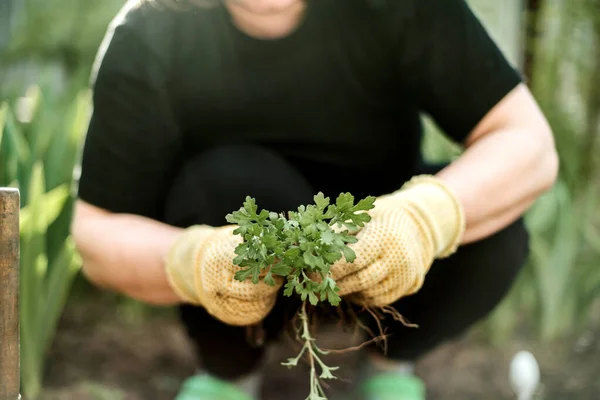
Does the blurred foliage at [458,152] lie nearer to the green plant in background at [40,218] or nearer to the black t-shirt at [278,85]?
the green plant in background at [40,218]

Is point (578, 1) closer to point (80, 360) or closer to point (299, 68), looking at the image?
point (299, 68)

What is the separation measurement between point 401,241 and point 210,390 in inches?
16.7

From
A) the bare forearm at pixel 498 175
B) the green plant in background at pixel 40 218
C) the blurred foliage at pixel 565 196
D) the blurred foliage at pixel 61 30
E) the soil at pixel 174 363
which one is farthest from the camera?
the blurred foliage at pixel 61 30

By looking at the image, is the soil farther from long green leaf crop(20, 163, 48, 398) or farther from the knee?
the knee

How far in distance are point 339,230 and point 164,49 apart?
37 cm

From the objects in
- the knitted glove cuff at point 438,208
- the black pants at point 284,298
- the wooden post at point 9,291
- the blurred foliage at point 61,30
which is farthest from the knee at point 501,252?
the blurred foliage at point 61,30

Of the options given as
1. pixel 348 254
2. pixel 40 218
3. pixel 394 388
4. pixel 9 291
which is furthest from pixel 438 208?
pixel 40 218

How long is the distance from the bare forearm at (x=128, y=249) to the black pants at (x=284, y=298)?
57 millimetres

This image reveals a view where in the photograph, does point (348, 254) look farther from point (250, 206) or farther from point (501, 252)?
point (501, 252)

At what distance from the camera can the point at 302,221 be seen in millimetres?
640

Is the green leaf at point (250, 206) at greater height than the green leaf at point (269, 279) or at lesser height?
→ greater

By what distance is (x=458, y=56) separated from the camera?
907 millimetres

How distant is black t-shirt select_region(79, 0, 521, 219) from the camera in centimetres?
90

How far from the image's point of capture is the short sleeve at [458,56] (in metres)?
0.90
